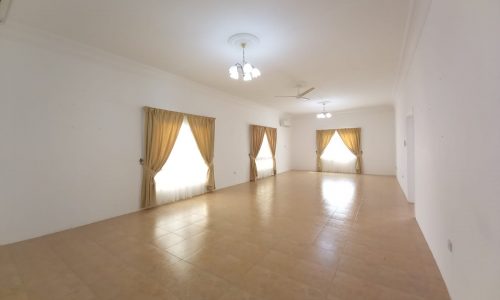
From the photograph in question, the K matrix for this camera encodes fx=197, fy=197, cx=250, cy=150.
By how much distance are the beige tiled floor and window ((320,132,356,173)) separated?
5172 millimetres

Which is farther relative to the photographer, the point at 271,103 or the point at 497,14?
the point at 271,103

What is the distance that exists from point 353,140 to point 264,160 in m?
4.06

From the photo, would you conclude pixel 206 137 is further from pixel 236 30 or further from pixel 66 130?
pixel 236 30

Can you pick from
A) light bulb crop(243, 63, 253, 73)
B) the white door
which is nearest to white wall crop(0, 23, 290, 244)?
light bulb crop(243, 63, 253, 73)

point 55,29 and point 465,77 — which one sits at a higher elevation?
point 55,29

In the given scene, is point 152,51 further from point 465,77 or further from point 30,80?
point 465,77

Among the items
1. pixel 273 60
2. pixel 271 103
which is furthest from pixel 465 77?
pixel 271 103

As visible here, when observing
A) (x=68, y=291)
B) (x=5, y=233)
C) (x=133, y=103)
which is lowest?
(x=68, y=291)

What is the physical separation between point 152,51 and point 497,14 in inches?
152

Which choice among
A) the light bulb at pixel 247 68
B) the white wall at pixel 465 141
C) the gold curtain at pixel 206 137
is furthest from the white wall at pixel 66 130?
the white wall at pixel 465 141

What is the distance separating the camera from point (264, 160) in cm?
778

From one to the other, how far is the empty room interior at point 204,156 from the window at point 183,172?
0.04 m

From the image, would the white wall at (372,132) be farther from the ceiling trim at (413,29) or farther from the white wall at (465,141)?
the white wall at (465,141)

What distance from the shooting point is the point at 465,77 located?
50.1 inches
